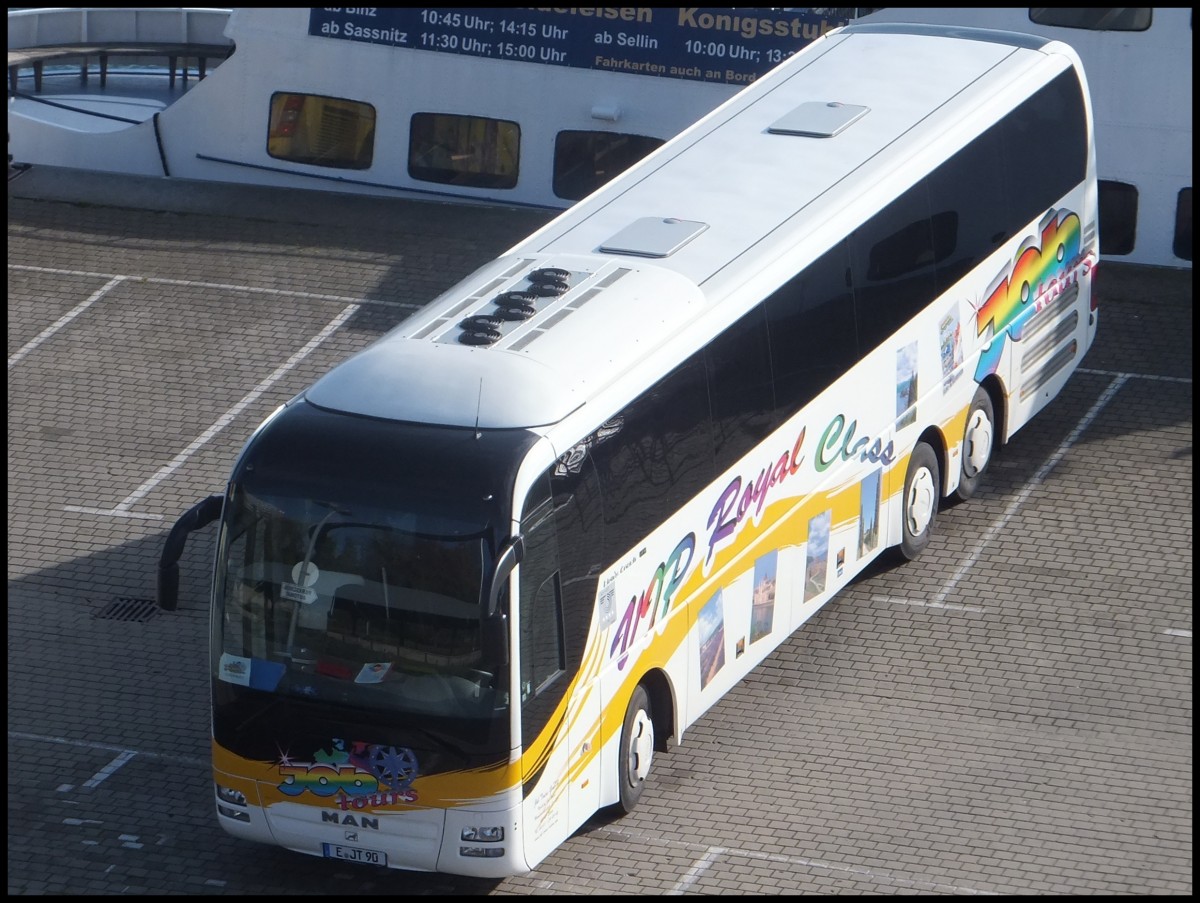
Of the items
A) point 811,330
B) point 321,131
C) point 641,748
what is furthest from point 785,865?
point 321,131

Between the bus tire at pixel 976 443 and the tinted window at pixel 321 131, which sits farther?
the tinted window at pixel 321 131

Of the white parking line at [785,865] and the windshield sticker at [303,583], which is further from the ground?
the windshield sticker at [303,583]

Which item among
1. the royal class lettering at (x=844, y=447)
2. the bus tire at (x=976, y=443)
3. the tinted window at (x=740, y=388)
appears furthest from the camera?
the bus tire at (x=976, y=443)

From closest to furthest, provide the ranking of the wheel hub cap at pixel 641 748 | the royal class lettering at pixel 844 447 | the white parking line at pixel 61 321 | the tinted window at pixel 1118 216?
the wheel hub cap at pixel 641 748, the royal class lettering at pixel 844 447, the white parking line at pixel 61 321, the tinted window at pixel 1118 216

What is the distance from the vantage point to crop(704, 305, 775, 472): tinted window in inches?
507

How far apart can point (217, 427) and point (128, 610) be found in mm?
3556

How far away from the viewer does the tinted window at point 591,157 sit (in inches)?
904

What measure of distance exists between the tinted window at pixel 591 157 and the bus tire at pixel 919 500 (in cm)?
805

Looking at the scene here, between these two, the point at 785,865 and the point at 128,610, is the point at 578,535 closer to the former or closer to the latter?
the point at 785,865

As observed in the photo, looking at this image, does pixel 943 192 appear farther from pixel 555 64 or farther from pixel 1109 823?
pixel 555 64

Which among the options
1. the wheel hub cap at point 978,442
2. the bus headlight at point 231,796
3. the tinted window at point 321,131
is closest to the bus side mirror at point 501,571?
the bus headlight at point 231,796

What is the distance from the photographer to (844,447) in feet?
47.4

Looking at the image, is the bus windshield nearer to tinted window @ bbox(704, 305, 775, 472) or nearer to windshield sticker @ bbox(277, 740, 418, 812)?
windshield sticker @ bbox(277, 740, 418, 812)

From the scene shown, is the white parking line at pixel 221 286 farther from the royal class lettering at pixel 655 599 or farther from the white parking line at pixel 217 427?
the royal class lettering at pixel 655 599
